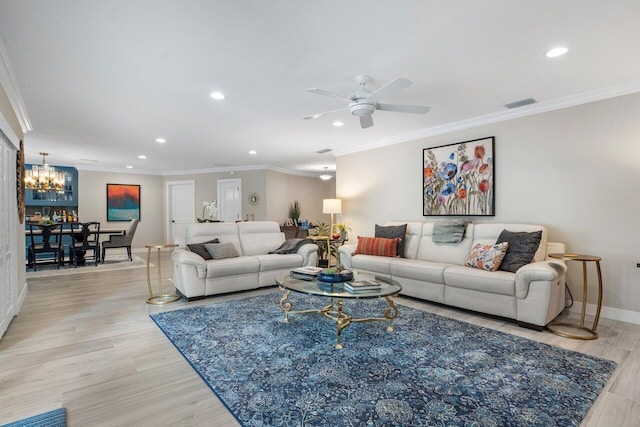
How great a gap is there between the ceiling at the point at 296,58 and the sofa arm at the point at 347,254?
1887mm

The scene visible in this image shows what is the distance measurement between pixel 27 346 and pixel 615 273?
18.7ft

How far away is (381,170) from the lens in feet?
18.9

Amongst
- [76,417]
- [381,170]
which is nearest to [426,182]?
[381,170]

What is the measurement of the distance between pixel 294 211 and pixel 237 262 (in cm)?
493

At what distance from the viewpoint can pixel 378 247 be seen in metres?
4.79

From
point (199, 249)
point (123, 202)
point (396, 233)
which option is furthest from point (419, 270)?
point (123, 202)

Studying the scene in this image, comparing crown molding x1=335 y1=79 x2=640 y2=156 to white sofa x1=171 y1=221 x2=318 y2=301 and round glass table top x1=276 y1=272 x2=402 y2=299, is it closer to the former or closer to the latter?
white sofa x1=171 y1=221 x2=318 y2=301

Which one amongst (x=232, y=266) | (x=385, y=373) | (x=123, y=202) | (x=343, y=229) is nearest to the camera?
(x=385, y=373)

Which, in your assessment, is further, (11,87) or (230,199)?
(230,199)

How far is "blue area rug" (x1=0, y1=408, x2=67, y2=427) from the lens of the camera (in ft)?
5.66

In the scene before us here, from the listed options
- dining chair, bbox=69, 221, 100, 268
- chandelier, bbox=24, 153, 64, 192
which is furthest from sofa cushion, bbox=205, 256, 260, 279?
chandelier, bbox=24, 153, 64, 192

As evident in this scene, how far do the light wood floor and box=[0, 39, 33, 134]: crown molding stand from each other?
2361mm

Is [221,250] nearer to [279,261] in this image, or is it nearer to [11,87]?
[279,261]

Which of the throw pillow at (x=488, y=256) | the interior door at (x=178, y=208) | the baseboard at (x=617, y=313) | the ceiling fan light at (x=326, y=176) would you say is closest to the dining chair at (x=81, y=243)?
the interior door at (x=178, y=208)
